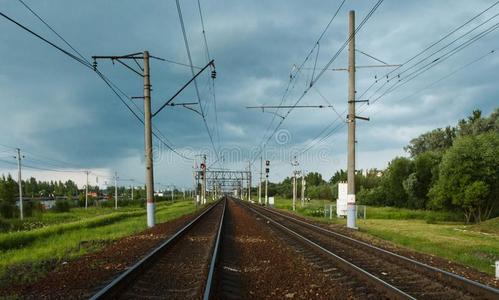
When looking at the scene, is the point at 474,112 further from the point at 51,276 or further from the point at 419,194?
the point at 51,276

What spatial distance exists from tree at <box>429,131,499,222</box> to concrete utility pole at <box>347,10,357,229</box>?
25640 mm

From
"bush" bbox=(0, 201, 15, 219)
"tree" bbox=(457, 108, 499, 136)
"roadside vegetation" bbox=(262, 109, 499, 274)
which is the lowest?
"bush" bbox=(0, 201, 15, 219)

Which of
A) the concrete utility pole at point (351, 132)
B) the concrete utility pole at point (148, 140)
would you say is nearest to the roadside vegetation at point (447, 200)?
the concrete utility pole at point (351, 132)

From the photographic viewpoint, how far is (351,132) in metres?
26.3

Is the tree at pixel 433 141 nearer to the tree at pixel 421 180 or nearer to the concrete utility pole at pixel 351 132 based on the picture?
the tree at pixel 421 180

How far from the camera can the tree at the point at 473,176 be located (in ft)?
151

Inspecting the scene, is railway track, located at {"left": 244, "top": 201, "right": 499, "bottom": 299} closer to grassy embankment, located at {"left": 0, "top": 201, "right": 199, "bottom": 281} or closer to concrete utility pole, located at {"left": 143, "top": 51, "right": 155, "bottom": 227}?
grassy embankment, located at {"left": 0, "top": 201, "right": 199, "bottom": 281}

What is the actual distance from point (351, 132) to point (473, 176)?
27189 millimetres

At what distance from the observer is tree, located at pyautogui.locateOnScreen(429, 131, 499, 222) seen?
46125mm

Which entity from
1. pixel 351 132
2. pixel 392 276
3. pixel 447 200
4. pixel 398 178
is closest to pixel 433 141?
pixel 398 178

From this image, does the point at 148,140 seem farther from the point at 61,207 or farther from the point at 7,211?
the point at 61,207

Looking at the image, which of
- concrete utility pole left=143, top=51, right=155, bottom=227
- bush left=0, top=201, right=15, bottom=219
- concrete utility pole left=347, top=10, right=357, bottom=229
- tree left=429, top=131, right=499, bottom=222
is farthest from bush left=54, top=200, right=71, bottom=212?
concrete utility pole left=347, top=10, right=357, bottom=229

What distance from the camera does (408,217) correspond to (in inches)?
2039

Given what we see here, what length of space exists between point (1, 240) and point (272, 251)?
18.0 metres
